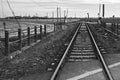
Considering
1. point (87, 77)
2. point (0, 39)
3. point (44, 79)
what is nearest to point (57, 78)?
point (44, 79)

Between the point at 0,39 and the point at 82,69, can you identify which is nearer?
the point at 82,69

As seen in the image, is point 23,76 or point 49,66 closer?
point 23,76

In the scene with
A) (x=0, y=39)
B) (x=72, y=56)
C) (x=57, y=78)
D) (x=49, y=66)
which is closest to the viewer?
(x=57, y=78)

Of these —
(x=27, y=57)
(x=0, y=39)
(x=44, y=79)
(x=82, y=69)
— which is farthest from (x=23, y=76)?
(x=0, y=39)

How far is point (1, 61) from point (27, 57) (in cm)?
151

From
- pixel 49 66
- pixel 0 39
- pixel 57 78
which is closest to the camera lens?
pixel 57 78

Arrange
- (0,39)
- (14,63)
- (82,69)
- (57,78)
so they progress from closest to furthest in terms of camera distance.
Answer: (57,78), (82,69), (14,63), (0,39)

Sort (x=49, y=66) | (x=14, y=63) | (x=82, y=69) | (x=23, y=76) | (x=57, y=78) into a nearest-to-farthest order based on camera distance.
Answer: (x=57, y=78), (x=23, y=76), (x=82, y=69), (x=49, y=66), (x=14, y=63)

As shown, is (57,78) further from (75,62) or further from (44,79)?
(75,62)

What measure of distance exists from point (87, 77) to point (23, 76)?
2.08m

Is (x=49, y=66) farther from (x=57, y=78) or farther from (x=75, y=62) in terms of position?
(x=57, y=78)

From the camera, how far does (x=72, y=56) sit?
1064 cm

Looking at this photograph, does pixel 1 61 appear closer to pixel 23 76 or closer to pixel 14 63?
pixel 14 63

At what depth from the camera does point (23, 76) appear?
7.33 meters
